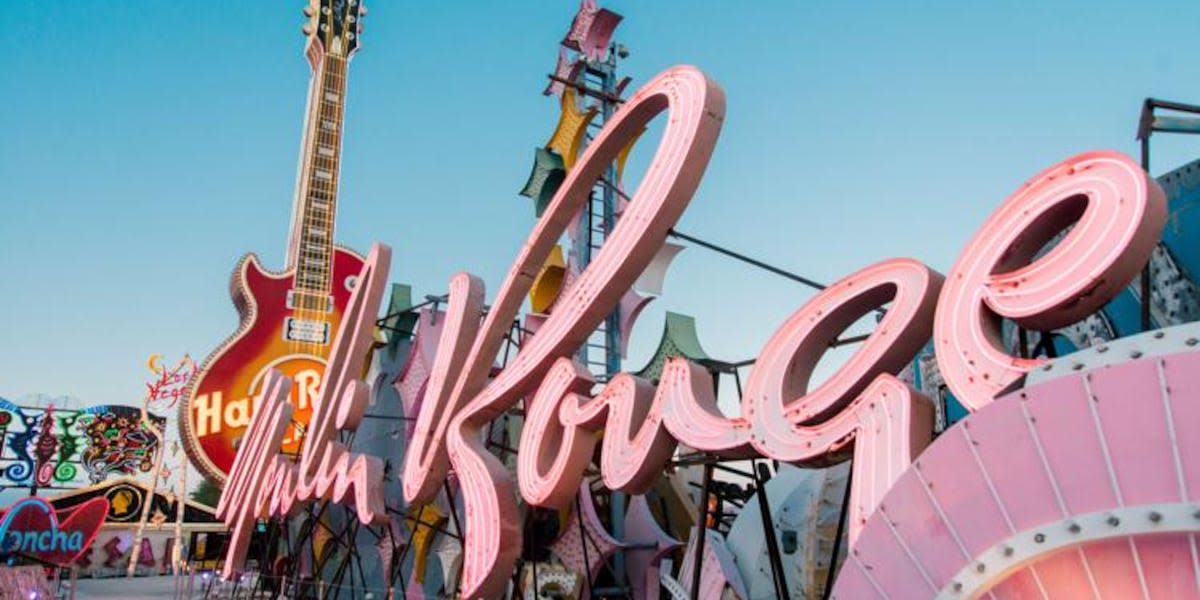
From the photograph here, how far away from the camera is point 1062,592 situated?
4156mm

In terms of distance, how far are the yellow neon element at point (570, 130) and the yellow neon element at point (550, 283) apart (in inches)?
89.1

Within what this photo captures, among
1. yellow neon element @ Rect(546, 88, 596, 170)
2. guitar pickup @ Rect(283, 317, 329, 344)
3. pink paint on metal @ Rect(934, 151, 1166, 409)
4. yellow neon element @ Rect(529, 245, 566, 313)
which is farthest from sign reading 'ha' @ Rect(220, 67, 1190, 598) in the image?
guitar pickup @ Rect(283, 317, 329, 344)

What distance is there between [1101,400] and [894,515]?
4.44 feet

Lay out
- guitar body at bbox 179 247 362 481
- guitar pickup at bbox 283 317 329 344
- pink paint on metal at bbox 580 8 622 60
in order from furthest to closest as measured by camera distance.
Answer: guitar pickup at bbox 283 317 329 344
guitar body at bbox 179 247 362 481
pink paint on metal at bbox 580 8 622 60

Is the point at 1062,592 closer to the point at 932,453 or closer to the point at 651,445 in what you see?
the point at 932,453

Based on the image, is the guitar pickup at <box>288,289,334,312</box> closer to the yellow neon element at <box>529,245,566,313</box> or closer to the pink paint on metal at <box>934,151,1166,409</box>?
the yellow neon element at <box>529,245,566,313</box>

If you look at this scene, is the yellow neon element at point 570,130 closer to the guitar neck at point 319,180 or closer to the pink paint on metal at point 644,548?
the pink paint on metal at point 644,548

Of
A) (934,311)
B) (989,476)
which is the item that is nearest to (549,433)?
(934,311)

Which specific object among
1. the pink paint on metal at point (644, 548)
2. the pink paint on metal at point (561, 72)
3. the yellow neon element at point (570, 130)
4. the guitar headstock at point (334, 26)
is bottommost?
the pink paint on metal at point (644, 548)

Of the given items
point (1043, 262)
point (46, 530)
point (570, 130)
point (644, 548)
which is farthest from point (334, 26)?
point (1043, 262)

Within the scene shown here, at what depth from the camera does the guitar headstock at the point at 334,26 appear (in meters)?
41.0

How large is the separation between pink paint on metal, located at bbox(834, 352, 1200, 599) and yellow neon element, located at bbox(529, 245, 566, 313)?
43.9ft

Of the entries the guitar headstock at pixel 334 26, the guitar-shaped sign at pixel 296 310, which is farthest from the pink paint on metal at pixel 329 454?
the guitar headstock at pixel 334 26

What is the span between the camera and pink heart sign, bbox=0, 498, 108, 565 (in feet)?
65.0
